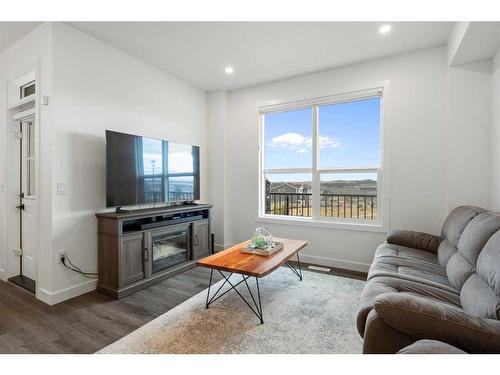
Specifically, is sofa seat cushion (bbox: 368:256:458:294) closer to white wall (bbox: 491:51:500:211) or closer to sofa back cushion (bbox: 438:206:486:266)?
sofa back cushion (bbox: 438:206:486:266)

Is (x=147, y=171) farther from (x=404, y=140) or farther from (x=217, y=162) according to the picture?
(x=404, y=140)

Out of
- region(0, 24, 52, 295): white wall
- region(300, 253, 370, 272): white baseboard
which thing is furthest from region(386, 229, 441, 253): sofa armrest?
region(0, 24, 52, 295): white wall

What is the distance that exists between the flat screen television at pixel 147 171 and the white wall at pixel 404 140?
1755mm

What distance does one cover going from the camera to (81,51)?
2656 millimetres

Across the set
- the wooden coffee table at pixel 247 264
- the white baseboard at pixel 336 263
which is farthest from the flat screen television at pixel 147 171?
the white baseboard at pixel 336 263

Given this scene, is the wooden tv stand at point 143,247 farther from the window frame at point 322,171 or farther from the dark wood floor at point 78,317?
the window frame at point 322,171

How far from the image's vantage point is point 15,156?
118 inches

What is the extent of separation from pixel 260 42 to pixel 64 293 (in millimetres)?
3364

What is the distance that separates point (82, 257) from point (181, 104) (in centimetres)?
251

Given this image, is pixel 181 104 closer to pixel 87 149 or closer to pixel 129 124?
pixel 129 124

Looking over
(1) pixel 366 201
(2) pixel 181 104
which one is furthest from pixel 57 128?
(1) pixel 366 201
